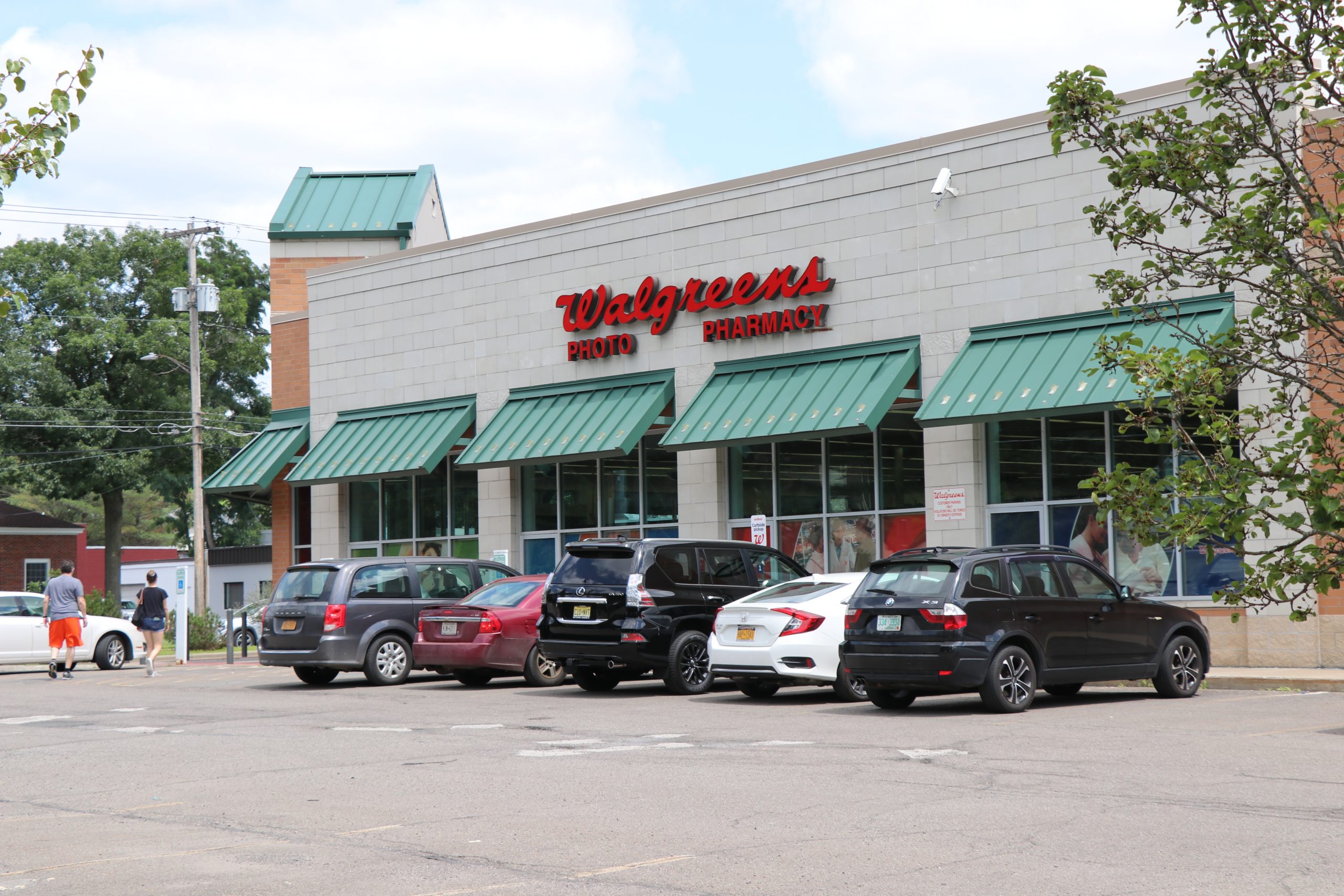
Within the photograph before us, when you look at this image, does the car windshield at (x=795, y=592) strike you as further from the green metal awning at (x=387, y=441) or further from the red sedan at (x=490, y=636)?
the green metal awning at (x=387, y=441)

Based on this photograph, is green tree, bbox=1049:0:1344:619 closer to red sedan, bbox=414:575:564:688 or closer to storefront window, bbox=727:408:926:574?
red sedan, bbox=414:575:564:688

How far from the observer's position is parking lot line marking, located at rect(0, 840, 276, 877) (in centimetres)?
710

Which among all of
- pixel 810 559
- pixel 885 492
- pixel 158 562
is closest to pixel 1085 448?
pixel 885 492

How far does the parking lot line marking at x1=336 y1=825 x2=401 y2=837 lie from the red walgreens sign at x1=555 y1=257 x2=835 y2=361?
55.8ft

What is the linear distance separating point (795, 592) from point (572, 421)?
11.1m

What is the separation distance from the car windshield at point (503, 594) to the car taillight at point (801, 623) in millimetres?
4338

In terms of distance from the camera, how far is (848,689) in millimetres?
15945

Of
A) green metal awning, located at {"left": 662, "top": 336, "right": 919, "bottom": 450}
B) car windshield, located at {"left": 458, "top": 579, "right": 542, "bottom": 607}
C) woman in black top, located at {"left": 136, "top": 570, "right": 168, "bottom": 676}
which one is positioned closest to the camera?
car windshield, located at {"left": 458, "top": 579, "right": 542, "bottom": 607}

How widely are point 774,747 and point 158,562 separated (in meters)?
63.3

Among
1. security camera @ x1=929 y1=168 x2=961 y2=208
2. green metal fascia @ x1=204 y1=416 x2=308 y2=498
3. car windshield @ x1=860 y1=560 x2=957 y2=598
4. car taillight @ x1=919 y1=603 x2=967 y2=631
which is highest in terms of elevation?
security camera @ x1=929 y1=168 x2=961 y2=208

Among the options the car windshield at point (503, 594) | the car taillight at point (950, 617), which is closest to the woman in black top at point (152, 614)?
the car windshield at point (503, 594)

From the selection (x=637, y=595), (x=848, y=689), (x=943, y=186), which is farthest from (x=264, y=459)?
(x=848, y=689)

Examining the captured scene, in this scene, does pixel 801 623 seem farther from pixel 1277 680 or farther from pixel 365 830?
pixel 365 830

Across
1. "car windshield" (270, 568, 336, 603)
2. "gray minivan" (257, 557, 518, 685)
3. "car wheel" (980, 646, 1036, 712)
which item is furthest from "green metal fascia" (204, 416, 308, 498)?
"car wheel" (980, 646, 1036, 712)
